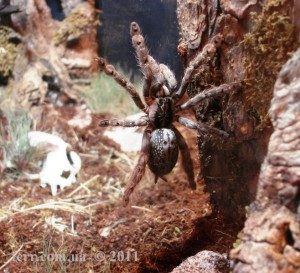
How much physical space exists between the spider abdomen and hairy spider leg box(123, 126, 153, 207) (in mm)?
36

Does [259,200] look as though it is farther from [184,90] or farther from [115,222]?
[115,222]

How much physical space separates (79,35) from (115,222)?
275 cm

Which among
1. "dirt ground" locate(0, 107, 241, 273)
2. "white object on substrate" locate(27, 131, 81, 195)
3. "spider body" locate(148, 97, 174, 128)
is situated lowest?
"dirt ground" locate(0, 107, 241, 273)

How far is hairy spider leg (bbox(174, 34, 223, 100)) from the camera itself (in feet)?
7.06

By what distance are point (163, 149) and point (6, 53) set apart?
2.53 meters

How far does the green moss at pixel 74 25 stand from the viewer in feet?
16.0

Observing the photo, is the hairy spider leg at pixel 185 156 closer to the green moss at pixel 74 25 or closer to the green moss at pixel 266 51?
the green moss at pixel 266 51

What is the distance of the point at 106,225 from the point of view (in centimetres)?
301

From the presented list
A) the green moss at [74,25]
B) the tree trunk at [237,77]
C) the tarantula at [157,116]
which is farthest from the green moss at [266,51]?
the green moss at [74,25]

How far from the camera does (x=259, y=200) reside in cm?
158

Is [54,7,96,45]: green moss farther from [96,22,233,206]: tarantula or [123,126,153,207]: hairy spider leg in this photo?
[123,126,153,207]: hairy spider leg

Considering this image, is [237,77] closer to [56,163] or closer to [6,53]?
[56,163]

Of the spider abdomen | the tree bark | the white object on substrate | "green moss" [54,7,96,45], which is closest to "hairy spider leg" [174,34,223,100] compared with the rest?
the spider abdomen

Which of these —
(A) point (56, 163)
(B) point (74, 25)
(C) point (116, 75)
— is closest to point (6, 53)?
(B) point (74, 25)
